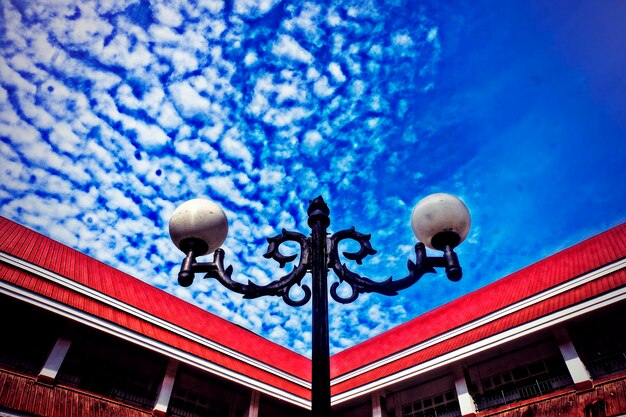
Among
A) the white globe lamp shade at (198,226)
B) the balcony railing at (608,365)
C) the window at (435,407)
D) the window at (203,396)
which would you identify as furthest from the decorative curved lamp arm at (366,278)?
the window at (203,396)

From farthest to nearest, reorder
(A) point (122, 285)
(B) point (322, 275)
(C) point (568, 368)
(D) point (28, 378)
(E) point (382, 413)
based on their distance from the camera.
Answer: (A) point (122, 285) → (E) point (382, 413) → (C) point (568, 368) → (D) point (28, 378) → (B) point (322, 275)

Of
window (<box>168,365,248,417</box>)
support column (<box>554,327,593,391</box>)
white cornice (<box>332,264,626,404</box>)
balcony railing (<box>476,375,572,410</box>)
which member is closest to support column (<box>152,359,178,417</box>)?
window (<box>168,365,248,417</box>)

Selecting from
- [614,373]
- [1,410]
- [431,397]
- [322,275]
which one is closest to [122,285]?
[1,410]

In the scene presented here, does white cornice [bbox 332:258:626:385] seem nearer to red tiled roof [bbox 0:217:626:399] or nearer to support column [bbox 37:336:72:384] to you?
red tiled roof [bbox 0:217:626:399]

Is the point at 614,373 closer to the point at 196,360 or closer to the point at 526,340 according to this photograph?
the point at 526,340

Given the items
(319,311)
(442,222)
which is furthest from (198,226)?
(442,222)

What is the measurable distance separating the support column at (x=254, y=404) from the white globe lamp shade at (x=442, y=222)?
1095cm

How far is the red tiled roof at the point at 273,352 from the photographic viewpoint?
9.85 metres

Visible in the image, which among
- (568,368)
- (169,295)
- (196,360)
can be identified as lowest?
(568,368)

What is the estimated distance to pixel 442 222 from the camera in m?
3.18

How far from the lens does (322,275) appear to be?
284 cm

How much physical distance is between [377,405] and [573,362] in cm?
589

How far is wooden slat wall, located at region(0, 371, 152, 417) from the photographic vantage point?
26.0 ft

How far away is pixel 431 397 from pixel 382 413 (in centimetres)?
168
